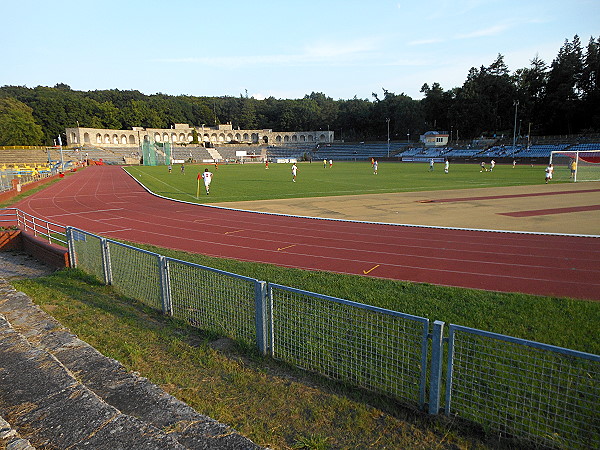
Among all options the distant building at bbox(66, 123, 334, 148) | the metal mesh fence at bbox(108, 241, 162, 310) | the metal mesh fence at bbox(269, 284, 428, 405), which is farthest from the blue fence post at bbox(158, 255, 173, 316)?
the distant building at bbox(66, 123, 334, 148)

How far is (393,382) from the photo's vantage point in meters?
4.47

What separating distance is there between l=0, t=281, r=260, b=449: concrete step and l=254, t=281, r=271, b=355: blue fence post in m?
1.48

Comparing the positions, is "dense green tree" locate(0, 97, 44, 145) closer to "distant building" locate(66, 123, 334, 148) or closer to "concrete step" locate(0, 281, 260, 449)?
"distant building" locate(66, 123, 334, 148)

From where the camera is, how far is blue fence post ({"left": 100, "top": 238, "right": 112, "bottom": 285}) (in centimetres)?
843

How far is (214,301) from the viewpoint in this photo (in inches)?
249

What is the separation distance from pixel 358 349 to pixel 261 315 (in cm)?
131

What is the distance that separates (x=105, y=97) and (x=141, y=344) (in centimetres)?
17240

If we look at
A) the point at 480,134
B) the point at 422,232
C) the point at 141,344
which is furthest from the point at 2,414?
the point at 480,134

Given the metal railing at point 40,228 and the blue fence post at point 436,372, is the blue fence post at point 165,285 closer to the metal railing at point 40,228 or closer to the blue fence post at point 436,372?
the blue fence post at point 436,372

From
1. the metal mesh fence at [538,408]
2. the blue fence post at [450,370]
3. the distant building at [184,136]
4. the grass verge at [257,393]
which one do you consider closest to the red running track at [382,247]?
the metal mesh fence at [538,408]

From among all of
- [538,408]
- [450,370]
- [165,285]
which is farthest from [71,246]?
[538,408]

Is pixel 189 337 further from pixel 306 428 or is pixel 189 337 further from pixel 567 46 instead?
pixel 567 46

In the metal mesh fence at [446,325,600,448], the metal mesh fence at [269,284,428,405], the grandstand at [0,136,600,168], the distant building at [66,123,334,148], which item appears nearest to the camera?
the metal mesh fence at [446,325,600,448]

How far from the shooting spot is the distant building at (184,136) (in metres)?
117
